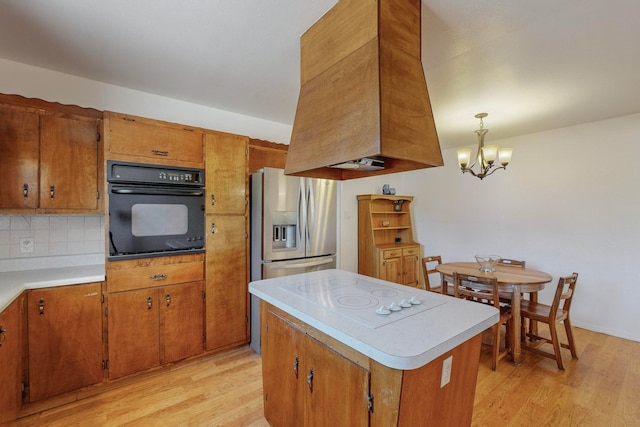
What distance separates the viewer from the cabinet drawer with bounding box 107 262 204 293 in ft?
7.14

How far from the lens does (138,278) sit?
227 cm

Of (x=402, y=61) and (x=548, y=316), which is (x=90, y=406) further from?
(x=548, y=316)

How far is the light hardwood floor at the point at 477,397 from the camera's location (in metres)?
1.90

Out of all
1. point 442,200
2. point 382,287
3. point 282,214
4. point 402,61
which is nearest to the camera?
point 402,61

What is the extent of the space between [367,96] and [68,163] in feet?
7.70

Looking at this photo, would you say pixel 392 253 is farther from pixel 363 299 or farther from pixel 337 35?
pixel 337 35

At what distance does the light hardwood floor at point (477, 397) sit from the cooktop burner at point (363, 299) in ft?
3.43

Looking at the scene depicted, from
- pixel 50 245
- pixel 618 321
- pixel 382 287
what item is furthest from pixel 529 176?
pixel 50 245

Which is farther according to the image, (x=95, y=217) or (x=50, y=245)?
(x=95, y=217)

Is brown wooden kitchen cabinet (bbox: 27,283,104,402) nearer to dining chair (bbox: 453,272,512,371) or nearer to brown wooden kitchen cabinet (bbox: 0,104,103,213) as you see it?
brown wooden kitchen cabinet (bbox: 0,104,103,213)

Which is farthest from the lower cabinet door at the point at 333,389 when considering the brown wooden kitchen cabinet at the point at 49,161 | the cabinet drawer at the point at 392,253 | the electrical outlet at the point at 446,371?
the cabinet drawer at the point at 392,253

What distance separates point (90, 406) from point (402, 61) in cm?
308

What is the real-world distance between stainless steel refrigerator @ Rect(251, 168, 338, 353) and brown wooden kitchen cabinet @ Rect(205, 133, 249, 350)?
0.38ft

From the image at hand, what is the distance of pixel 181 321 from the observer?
8.11 ft
